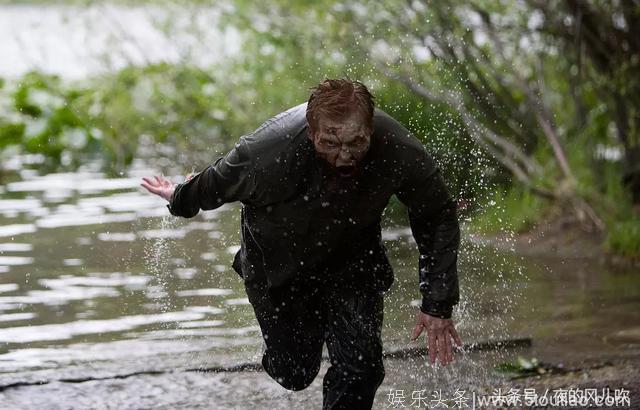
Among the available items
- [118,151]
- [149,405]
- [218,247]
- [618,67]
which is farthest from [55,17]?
[149,405]

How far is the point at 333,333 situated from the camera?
4.50 meters

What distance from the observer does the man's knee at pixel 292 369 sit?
4695 mm

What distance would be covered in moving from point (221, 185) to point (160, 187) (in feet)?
1.59

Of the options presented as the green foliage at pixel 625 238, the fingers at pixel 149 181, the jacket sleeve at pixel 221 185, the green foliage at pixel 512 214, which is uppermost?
the green foliage at pixel 512 214

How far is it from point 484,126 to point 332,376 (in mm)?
5194

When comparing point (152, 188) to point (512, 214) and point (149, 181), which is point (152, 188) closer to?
point (149, 181)

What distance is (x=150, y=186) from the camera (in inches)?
183

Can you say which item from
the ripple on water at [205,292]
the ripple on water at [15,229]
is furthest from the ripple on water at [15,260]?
the ripple on water at [205,292]

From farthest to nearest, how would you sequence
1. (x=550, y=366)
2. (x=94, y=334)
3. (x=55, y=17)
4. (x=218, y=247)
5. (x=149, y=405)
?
(x=55, y=17)
(x=218, y=247)
(x=94, y=334)
(x=550, y=366)
(x=149, y=405)

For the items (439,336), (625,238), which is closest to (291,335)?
(439,336)

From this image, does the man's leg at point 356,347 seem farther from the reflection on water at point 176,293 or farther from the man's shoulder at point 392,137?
the reflection on water at point 176,293

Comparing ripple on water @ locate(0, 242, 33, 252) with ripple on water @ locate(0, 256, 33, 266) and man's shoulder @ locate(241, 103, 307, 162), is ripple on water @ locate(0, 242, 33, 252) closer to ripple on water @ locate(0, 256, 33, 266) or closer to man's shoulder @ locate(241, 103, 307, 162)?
ripple on water @ locate(0, 256, 33, 266)

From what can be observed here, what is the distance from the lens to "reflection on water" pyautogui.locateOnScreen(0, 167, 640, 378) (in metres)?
6.29

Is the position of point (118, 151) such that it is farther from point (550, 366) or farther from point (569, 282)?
point (550, 366)
